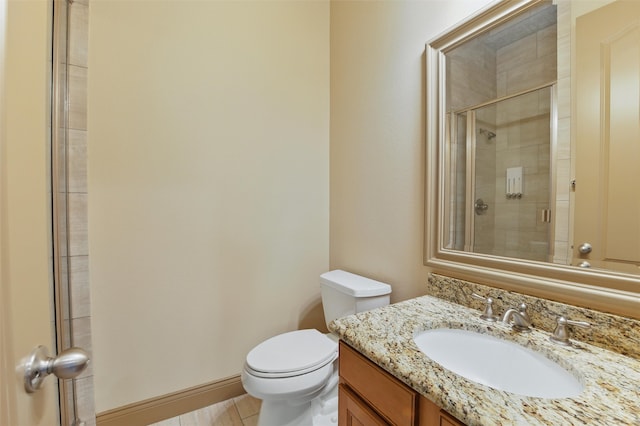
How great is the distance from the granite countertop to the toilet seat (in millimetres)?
437

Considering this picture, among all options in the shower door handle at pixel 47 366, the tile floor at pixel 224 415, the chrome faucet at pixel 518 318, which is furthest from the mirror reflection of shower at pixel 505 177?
the tile floor at pixel 224 415

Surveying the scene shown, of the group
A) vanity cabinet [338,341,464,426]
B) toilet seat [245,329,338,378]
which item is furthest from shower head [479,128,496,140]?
toilet seat [245,329,338,378]

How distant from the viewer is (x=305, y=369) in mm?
1184

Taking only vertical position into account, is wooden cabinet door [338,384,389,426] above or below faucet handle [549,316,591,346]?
below

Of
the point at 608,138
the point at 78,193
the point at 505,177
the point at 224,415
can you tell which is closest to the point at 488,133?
the point at 505,177

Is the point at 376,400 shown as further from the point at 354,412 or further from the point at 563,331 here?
the point at 563,331

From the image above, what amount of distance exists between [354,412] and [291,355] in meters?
0.51

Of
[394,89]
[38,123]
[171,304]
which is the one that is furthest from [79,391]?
[394,89]

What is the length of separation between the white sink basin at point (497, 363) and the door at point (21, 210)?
87cm

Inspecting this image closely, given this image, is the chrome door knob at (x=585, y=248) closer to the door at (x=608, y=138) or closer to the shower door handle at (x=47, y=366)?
the door at (x=608, y=138)

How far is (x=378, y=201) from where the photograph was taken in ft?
5.00

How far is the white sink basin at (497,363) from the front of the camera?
69 centimetres

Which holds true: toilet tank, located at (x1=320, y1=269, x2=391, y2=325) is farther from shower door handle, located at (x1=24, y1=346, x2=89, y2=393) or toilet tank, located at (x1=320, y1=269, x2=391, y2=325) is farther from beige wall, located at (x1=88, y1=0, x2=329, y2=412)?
shower door handle, located at (x1=24, y1=346, x2=89, y2=393)

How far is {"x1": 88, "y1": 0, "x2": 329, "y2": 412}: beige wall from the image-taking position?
1.35 meters
